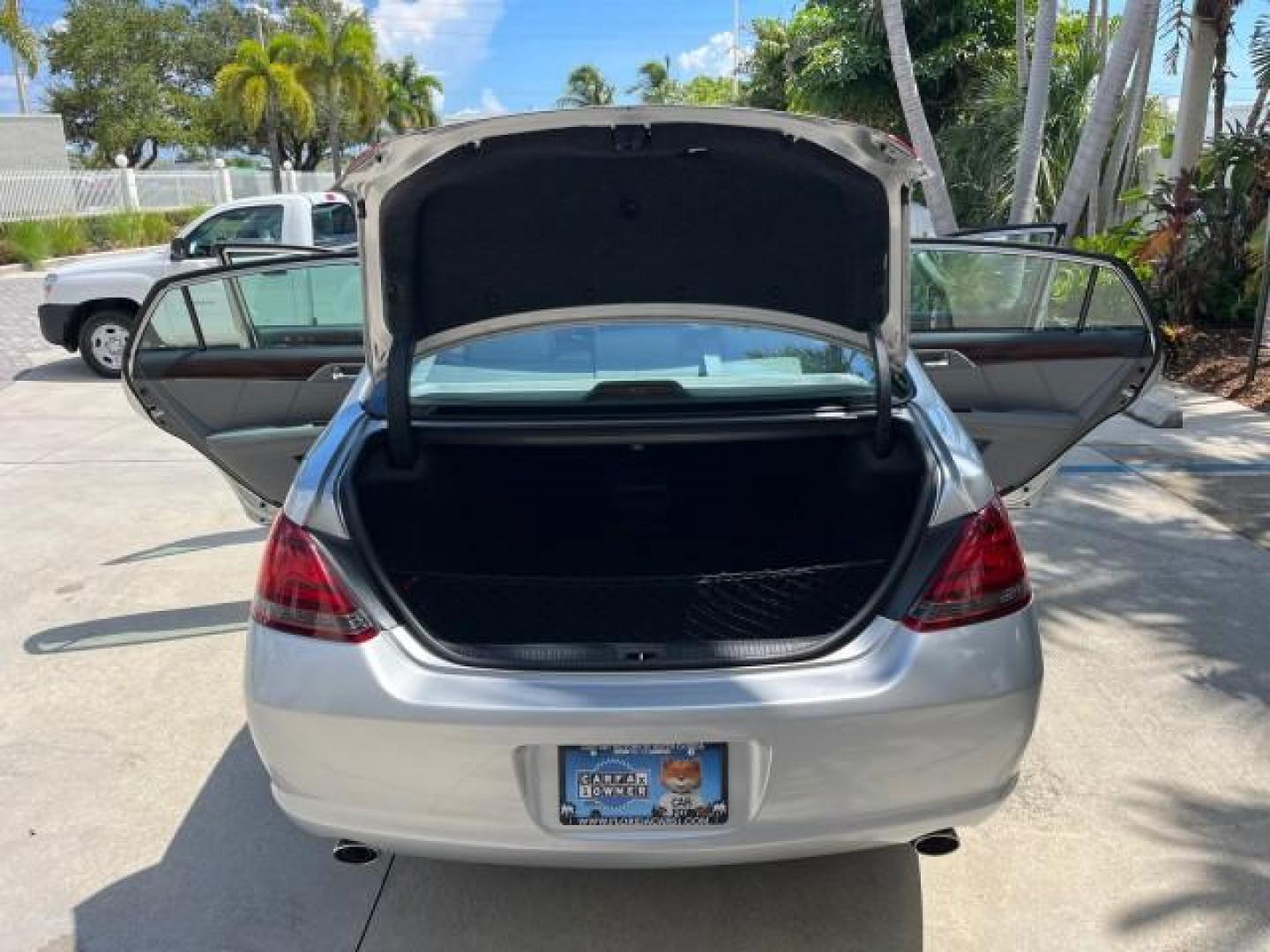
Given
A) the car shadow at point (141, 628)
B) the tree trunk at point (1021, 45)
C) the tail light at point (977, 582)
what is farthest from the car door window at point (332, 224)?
the tail light at point (977, 582)

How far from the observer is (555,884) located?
2.71 m

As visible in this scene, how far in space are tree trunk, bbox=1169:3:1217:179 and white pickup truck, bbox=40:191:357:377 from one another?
27.5ft

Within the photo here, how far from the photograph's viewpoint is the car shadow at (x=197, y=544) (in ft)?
17.0

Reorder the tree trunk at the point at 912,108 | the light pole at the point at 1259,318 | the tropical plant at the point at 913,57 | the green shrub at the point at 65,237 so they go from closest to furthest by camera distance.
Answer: the light pole at the point at 1259,318 → the tree trunk at the point at 912,108 → the tropical plant at the point at 913,57 → the green shrub at the point at 65,237

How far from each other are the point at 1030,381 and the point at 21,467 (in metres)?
6.13

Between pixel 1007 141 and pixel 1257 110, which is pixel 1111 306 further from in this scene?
pixel 1007 141

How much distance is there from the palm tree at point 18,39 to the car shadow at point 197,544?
25.2m

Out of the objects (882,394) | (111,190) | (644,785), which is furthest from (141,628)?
(111,190)

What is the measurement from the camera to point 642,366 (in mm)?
3219

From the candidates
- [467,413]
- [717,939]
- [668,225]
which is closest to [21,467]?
[467,413]

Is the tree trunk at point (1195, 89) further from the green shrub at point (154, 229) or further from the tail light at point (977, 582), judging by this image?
the green shrub at point (154, 229)

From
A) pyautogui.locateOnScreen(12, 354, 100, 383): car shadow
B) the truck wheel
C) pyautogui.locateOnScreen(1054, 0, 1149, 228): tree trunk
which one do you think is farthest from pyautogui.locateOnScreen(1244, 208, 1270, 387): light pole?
pyautogui.locateOnScreen(12, 354, 100, 383): car shadow

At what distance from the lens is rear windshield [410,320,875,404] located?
305 cm

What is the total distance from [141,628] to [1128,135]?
1202 cm
